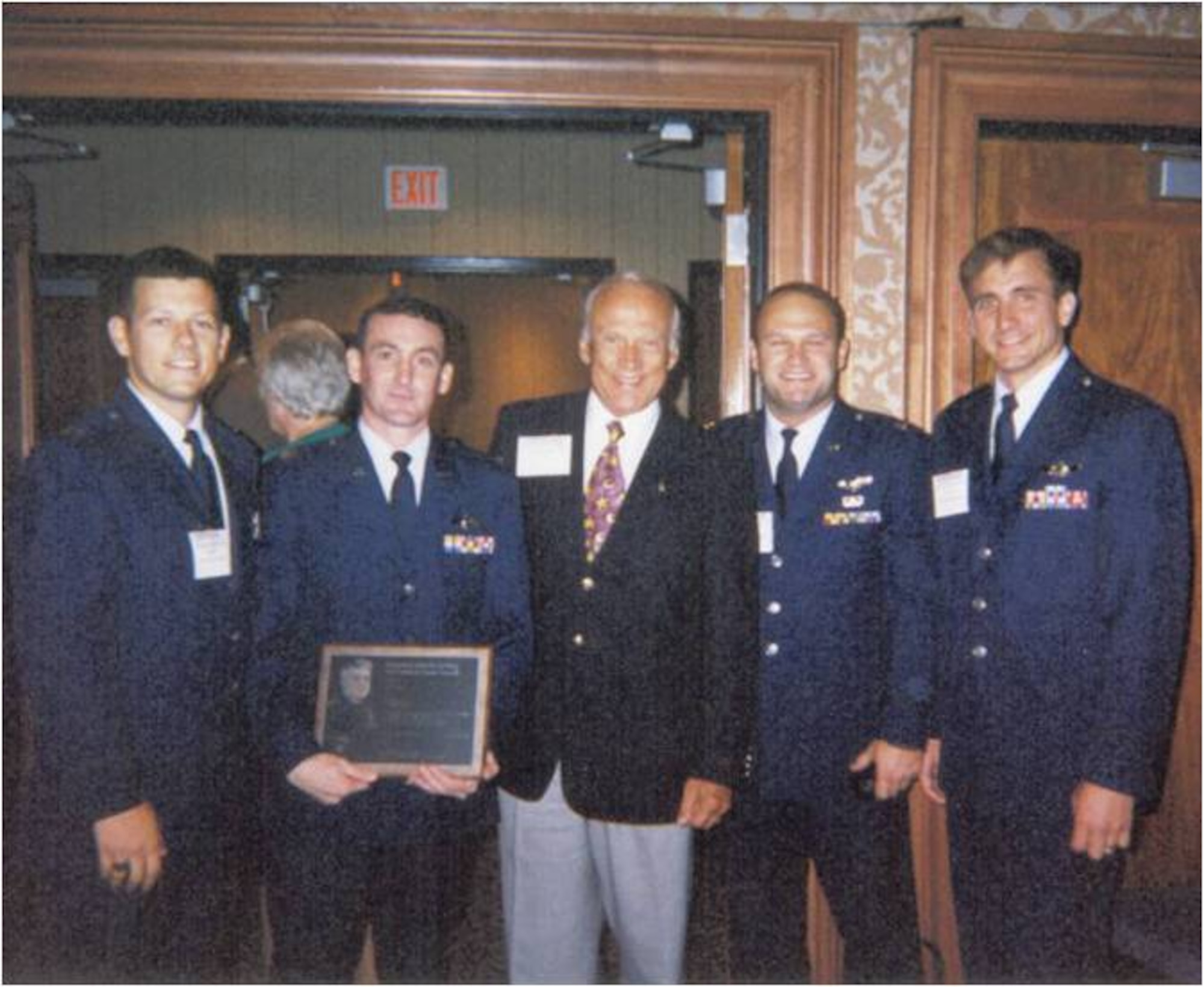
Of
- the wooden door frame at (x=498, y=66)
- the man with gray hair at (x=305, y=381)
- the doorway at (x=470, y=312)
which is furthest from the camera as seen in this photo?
the doorway at (x=470, y=312)

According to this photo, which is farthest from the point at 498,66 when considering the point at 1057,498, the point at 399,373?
the point at 1057,498

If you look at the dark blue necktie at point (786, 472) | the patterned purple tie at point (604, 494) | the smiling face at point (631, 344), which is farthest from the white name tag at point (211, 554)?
the dark blue necktie at point (786, 472)

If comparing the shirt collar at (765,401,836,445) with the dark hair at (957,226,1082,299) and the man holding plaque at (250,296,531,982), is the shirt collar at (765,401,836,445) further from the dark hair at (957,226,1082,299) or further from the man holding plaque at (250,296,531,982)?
the man holding plaque at (250,296,531,982)

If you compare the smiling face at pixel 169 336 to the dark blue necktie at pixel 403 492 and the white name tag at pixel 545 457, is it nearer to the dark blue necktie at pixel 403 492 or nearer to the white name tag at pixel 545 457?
the dark blue necktie at pixel 403 492

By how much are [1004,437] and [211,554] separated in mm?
1676

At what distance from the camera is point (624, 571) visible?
1997 mm

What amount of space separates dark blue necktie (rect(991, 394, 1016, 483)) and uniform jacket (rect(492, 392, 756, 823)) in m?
0.55

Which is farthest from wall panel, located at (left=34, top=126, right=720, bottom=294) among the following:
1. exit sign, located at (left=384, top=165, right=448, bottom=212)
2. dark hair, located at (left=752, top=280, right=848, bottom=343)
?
dark hair, located at (left=752, top=280, right=848, bottom=343)

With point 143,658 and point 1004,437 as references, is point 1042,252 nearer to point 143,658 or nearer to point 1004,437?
point 1004,437

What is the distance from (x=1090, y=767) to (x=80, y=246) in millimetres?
6772

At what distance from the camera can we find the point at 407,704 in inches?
72.1

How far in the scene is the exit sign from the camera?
21.3 feet

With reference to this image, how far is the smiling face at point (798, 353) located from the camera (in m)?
2.15

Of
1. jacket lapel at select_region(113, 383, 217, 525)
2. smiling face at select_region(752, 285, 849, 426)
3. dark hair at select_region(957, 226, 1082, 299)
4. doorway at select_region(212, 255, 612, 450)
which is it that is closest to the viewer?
jacket lapel at select_region(113, 383, 217, 525)
